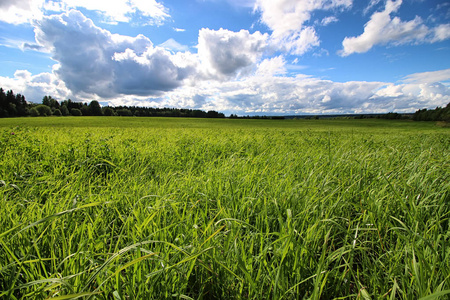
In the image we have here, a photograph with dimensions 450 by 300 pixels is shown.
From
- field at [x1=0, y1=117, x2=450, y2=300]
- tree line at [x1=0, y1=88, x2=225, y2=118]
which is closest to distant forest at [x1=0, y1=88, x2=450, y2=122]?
tree line at [x1=0, y1=88, x2=225, y2=118]

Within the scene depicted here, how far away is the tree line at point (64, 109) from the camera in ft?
252

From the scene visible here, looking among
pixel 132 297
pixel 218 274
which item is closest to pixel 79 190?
pixel 132 297

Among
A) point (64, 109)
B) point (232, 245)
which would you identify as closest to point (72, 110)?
point (64, 109)

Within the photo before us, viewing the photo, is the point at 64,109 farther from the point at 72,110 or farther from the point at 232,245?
the point at 232,245

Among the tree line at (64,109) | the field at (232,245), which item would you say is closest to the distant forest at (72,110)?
the tree line at (64,109)

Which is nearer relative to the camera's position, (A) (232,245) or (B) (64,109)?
(A) (232,245)

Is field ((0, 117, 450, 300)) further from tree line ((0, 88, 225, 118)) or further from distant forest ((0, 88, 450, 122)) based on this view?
tree line ((0, 88, 225, 118))

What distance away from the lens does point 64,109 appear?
99.1m

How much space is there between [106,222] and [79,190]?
37.5 inches

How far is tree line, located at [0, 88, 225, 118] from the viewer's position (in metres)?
76.9

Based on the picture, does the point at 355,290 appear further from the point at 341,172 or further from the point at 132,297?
the point at 341,172

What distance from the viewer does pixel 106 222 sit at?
2.16 meters

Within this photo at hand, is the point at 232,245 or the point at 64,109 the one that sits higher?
the point at 64,109

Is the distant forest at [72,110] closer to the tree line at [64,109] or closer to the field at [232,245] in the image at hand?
the tree line at [64,109]
